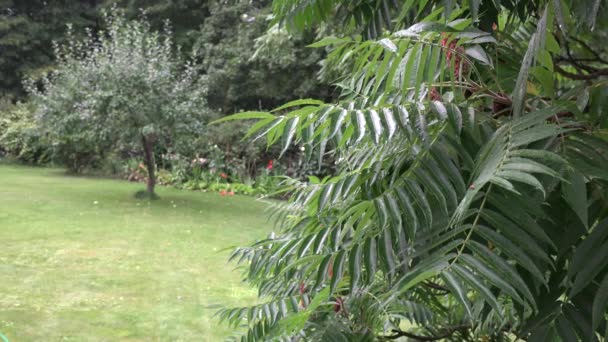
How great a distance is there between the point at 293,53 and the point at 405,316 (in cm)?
1133

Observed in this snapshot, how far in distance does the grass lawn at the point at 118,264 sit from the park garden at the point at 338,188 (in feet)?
0.12

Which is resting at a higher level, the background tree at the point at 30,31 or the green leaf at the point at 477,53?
the background tree at the point at 30,31

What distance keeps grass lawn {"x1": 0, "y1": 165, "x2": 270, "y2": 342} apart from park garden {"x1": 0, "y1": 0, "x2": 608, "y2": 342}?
4cm

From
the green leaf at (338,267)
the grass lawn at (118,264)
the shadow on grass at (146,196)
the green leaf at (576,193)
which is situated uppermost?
the green leaf at (576,193)

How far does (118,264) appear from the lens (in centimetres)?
707

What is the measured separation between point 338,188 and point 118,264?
634 centimetres

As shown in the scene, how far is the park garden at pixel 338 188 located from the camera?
896 millimetres

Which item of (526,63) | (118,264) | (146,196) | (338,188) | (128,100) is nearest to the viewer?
(526,63)

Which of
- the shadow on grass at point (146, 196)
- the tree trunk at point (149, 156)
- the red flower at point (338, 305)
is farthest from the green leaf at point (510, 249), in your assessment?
the shadow on grass at point (146, 196)

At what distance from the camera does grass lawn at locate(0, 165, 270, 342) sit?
16.6 feet

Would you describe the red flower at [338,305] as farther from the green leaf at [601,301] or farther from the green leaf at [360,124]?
the green leaf at [601,301]

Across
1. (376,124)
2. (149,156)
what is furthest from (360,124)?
(149,156)

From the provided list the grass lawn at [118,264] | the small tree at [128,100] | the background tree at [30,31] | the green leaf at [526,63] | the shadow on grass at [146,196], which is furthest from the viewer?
the background tree at [30,31]

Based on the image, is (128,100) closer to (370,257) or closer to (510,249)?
(370,257)
